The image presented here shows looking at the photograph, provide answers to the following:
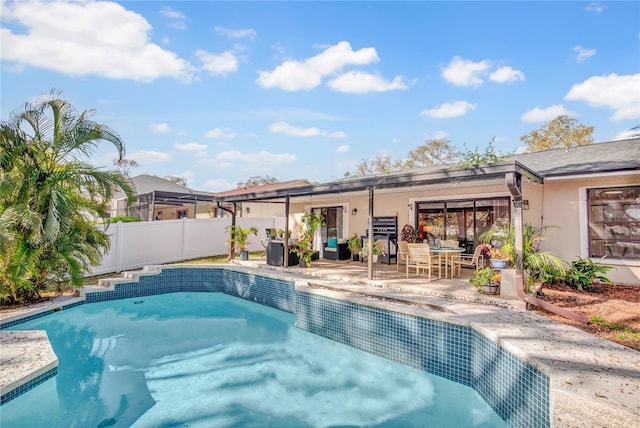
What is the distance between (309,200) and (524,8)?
10.5 meters

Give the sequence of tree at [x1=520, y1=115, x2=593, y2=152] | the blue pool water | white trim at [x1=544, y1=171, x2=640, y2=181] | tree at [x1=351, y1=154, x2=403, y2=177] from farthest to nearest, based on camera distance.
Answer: tree at [x1=351, y1=154, x2=403, y2=177]
tree at [x1=520, y1=115, x2=593, y2=152]
white trim at [x1=544, y1=171, x2=640, y2=181]
the blue pool water

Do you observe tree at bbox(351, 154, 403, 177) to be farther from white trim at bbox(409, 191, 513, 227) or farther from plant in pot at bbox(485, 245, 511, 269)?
plant in pot at bbox(485, 245, 511, 269)

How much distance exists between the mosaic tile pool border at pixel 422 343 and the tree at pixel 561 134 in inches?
1005

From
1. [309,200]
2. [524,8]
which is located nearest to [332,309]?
[309,200]

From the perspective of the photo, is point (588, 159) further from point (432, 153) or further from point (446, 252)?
point (432, 153)

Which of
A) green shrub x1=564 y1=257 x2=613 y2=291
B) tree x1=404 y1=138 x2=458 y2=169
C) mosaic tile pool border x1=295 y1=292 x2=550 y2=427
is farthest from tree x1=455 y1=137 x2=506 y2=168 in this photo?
tree x1=404 y1=138 x2=458 y2=169

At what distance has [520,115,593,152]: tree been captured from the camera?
79.3 ft

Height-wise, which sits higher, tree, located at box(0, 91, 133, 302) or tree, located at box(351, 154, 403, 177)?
tree, located at box(351, 154, 403, 177)

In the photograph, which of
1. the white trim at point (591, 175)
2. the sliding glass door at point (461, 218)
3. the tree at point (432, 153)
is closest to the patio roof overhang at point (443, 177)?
the white trim at point (591, 175)

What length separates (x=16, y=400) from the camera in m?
3.69

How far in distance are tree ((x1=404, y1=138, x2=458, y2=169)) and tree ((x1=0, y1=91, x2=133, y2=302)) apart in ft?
90.2

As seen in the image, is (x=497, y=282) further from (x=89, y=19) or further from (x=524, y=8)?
(x=89, y=19)

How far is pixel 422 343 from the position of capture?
200 inches

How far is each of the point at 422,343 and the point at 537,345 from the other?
1675 mm
